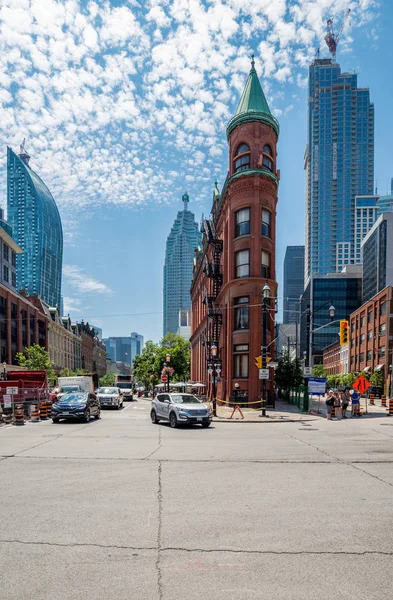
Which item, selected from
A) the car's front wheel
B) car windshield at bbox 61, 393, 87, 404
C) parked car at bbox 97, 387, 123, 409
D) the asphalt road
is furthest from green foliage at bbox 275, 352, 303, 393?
the asphalt road

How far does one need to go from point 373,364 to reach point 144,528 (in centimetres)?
7052

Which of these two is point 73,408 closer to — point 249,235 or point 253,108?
point 249,235

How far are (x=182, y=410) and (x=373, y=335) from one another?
2331 inches

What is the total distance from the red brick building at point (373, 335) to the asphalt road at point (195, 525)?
182 feet

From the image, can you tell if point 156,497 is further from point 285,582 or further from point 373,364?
point 373,364

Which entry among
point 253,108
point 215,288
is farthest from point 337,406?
point 253,108

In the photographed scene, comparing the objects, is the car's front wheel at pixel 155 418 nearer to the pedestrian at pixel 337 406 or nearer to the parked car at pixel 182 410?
the parked car at pixel 182 410

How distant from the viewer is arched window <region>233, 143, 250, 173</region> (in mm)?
34034

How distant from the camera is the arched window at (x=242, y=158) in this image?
34034mm

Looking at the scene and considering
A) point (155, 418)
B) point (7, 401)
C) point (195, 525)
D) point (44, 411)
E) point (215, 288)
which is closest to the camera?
point (195, 525)

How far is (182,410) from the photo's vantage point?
1972 centimetres

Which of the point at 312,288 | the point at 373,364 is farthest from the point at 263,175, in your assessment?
the point at 312,288

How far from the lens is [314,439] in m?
16.2

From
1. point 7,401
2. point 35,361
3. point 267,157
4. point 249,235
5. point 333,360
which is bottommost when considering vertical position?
point 333,360
